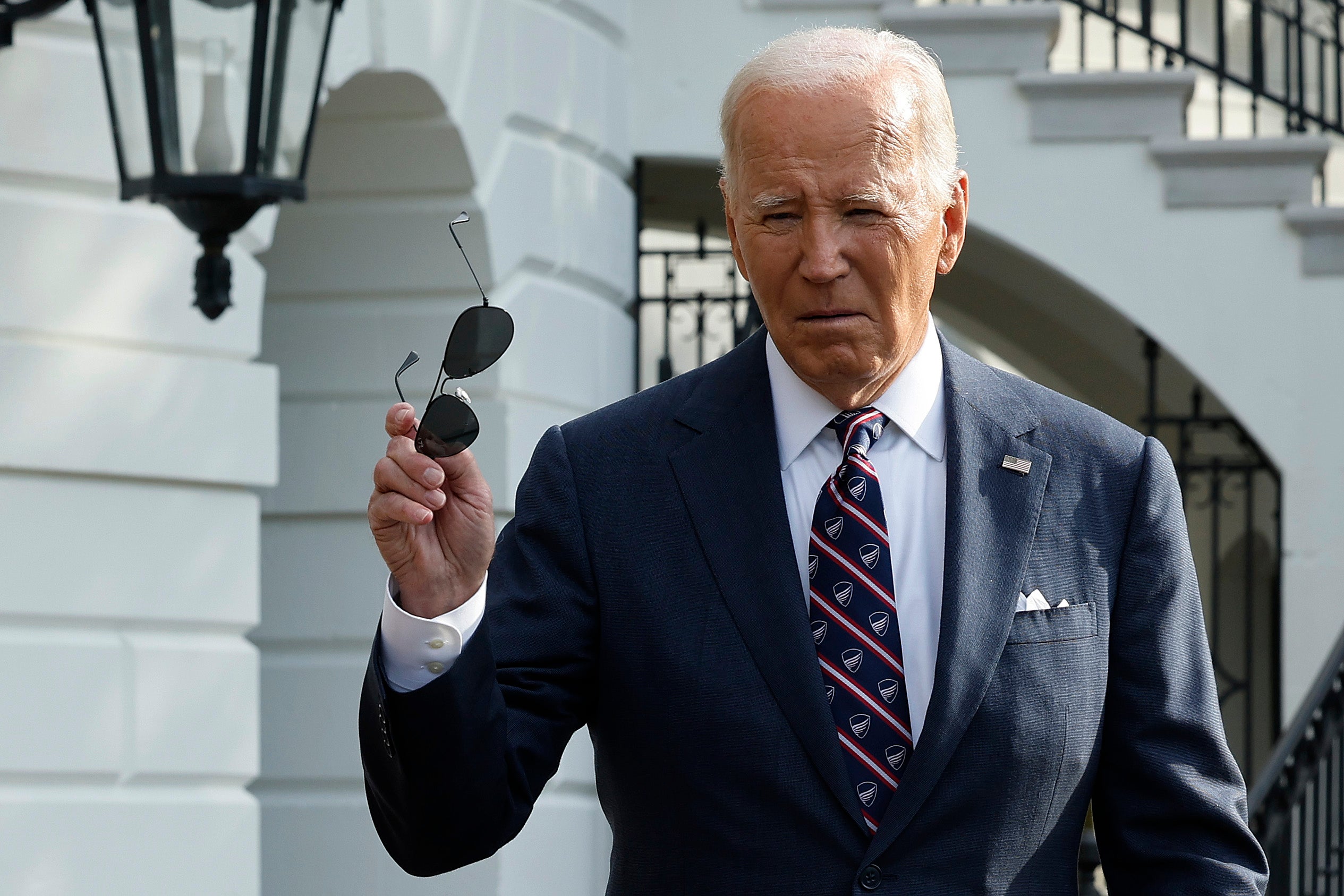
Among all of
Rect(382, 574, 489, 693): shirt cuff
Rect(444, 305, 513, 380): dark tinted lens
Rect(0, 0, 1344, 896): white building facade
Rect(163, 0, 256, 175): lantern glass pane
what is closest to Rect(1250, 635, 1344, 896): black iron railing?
Rect(0, 0, 1344, 896): white building facade

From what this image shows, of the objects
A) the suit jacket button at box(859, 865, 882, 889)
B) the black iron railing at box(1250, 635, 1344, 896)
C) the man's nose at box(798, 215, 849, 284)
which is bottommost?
the black iron railing at box(1250, 635, 1344, 896)

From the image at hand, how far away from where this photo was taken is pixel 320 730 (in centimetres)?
572

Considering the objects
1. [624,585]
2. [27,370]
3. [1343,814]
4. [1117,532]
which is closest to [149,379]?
[27,370]

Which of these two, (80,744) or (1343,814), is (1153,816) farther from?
(1343,814)

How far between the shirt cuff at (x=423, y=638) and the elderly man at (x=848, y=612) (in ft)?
0.13

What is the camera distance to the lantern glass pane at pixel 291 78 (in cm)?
355

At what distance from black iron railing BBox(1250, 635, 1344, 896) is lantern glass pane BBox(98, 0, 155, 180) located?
13.0 ft

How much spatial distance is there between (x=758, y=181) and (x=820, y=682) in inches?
22.7

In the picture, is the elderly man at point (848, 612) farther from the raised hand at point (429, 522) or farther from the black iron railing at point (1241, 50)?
the black iron railing at point (1241, 50)

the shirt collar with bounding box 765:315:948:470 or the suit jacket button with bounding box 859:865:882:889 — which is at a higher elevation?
the shirt collar with bounding box 765:315:948:470

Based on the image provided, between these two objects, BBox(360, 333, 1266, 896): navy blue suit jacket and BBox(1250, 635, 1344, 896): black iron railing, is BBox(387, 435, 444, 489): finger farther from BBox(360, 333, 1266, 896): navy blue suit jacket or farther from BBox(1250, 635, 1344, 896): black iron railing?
BBox(1250, 635, 1344, 896): black iron railing

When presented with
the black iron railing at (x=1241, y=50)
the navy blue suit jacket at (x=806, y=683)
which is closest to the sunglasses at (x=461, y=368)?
the navy blue suit jacket at (x=806, y=683)

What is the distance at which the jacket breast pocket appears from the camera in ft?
7.18

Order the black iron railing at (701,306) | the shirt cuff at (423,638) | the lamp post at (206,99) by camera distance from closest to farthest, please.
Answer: the shirt cuff at (423,638), the lamp post at (206,99), the black iron railing at (701,306)
